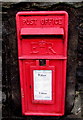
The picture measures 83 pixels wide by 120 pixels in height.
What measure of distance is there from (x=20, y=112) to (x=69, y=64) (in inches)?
26.7

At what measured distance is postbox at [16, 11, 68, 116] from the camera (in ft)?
4.88

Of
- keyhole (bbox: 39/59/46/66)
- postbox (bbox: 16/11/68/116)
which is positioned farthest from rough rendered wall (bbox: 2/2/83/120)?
keyhole (bbox: 39/59/46/66)

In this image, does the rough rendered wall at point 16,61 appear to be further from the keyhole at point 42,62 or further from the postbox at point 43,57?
the keyhole at point 42,62

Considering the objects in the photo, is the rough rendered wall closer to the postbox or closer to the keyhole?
the postbox

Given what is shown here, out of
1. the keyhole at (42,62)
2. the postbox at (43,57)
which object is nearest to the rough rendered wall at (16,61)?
the postbox at (43,57)

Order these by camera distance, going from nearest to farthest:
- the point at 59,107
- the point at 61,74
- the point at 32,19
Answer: the point at 32,19 < the point at 61,74 < the point at 59,107

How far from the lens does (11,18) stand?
1652mm

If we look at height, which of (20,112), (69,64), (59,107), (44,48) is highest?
(44,48)

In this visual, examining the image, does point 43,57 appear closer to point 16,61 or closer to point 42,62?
point 42,62

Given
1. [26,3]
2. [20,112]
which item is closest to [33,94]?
[20,112]

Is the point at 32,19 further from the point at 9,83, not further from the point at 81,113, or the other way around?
the point at 81,113

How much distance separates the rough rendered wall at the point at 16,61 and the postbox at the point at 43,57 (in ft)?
0.52

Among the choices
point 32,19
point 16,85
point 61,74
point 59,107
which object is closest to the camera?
point 32,19

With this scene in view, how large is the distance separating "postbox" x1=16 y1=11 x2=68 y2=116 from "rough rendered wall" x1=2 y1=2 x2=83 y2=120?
0.16m
